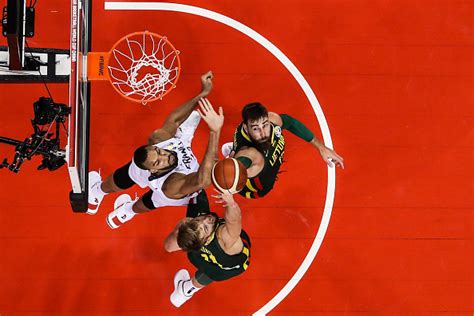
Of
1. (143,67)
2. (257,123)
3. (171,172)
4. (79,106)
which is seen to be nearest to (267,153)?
(257,123)

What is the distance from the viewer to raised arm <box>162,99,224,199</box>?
4934mm

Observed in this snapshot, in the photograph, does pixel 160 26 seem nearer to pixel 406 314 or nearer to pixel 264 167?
pixel 264 167

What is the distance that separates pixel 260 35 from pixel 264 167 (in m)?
2.29

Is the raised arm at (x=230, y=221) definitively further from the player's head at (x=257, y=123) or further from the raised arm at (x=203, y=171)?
the player's head at (x=257, y=123)

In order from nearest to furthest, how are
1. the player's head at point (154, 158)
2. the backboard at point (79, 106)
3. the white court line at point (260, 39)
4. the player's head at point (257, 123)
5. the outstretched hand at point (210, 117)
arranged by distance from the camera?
1. the backboard at point (79, 106)
2. the outstretched hand at point (210, 117)
3. the player's head at point (154, 158)
4. the player's head at point (257, 123)
5. the white court line at point (260, 39)

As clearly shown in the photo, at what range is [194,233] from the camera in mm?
4848

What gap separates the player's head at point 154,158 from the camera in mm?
5086

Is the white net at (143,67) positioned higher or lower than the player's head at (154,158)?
higher

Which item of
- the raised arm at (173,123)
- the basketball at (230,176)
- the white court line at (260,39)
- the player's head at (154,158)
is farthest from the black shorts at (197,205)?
the white court line at (260,39)

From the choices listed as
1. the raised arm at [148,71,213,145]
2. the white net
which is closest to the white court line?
the white net

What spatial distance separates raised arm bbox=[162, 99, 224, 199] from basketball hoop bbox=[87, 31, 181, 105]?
1.56 meters

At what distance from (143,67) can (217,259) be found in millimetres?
2938

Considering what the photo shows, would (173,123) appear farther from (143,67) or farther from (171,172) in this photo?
(143,67)

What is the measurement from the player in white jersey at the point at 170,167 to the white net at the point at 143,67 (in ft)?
3.53
